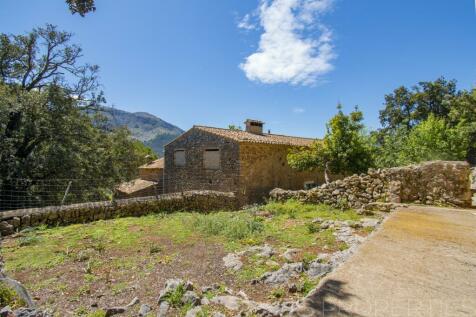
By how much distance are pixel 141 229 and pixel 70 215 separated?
8.35 feet

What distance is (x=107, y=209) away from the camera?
949cm

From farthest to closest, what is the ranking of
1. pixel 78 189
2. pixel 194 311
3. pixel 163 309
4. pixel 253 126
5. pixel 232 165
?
1. pixel 253 126
2. pixel 232 165
3. pixel 78 189
4. pixel 163 309
5. pixel 194 311

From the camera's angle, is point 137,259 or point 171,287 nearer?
point 171,287

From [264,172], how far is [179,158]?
6.45m

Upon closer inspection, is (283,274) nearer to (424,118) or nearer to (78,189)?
(78,189)

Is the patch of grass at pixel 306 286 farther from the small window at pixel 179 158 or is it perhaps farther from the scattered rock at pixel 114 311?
the small window at pixel 179 158

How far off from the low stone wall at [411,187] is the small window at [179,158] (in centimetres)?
1213

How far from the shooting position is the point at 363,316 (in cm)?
238

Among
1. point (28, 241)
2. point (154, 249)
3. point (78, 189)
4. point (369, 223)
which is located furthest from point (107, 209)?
point (369, 223)

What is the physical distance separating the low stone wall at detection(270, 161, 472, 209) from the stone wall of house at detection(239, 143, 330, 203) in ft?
22.8

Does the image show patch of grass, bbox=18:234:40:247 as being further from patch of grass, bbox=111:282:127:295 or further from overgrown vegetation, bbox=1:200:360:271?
patch of grass, bbox=111:282:127:295

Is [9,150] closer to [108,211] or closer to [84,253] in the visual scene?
[108,211]


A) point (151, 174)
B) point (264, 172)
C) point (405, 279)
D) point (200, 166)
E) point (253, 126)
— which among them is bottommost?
point (405, 279)

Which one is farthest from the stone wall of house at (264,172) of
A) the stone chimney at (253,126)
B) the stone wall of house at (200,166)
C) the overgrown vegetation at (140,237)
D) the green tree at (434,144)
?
the overgrown vegetation at (140,237)
